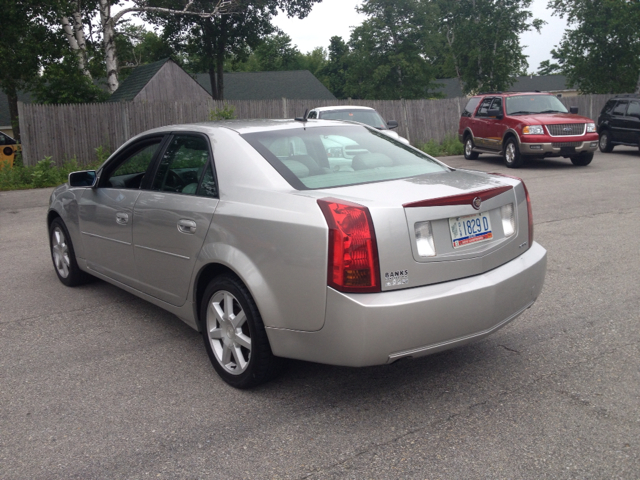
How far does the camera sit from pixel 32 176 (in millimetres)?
16219

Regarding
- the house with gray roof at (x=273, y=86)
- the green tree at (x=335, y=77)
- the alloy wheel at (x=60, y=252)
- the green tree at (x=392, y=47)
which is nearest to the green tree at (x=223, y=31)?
the house with gray roof at (x=273, y=86)

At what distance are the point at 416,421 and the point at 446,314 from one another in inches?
23.6

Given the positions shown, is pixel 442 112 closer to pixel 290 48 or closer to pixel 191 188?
pixel 191 188

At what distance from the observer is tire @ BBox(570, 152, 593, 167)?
16.9 m

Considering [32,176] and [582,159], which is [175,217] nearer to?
[32,176]

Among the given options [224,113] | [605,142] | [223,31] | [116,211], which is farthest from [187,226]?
[223,31]

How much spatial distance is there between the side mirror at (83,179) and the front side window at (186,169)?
1221mm

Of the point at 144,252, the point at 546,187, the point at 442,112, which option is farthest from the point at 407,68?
the point at 144,252

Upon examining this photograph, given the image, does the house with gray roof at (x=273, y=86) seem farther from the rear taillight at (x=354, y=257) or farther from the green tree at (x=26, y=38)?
the rear taillight at (x=354, y=257)

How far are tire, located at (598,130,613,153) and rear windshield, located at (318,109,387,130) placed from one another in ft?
32.0

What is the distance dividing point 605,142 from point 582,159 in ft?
15.2

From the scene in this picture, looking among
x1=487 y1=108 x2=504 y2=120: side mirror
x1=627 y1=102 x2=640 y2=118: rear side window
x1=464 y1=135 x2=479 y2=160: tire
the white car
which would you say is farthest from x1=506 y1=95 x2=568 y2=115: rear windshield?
the white car

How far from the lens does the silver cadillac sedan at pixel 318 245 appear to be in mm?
3273

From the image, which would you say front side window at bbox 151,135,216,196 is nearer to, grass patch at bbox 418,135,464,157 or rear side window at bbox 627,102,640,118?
grass patch at bbox 418,135,464,157
